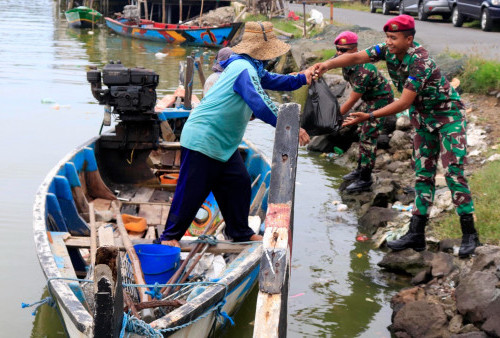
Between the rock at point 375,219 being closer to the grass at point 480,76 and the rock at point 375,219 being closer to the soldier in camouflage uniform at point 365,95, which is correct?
the soldier in camouflage uniform at point 365,95

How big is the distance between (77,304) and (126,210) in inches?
125

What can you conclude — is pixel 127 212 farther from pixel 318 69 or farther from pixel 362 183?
pixel 362 183

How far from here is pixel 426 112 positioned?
5.84 metres

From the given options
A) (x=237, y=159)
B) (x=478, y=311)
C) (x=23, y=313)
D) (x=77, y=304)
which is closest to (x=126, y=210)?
(x=23, y=313)

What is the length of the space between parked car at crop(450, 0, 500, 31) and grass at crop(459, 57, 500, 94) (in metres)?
6.99

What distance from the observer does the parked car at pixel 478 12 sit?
671 inches

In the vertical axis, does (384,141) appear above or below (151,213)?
above

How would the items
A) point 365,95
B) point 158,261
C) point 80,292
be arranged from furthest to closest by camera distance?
point 365,95, point 158,261, point 80,292

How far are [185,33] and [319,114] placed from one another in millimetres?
23189

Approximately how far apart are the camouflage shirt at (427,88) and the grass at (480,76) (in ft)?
14.9

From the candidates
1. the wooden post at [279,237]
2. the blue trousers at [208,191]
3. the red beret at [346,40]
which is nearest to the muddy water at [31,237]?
the blue trousers at [208,191]

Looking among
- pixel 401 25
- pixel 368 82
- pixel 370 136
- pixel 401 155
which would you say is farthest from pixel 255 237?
pixel 401 155

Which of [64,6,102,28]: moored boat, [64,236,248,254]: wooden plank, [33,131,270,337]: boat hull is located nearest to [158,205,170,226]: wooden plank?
[33,131,270,337]: boat hull

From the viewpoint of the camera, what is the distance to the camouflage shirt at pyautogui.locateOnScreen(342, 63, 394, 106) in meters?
8.08
